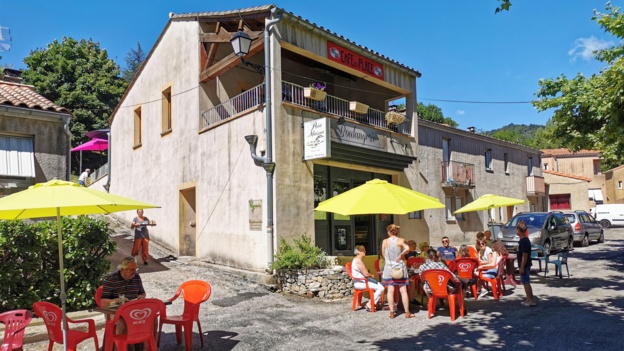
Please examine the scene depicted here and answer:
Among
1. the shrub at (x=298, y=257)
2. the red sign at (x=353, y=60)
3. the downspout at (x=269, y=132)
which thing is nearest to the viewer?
the shrub at (x=298, y=257)

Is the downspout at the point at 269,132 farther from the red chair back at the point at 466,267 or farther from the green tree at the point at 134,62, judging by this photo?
the green tree at the point at 134,62

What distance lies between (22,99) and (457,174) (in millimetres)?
17197

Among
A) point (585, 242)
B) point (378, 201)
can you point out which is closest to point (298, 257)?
point (378, 201)

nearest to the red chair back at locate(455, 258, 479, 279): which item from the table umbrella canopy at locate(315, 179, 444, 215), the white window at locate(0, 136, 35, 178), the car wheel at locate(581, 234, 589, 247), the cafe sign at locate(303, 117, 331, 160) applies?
the table umbrella canopy at locate(315, 179, 444, 215)

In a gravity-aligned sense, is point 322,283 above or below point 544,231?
below

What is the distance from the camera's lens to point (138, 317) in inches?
212

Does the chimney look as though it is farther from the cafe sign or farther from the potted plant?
the cafe sign

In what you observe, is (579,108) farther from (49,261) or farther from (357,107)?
(49,261)

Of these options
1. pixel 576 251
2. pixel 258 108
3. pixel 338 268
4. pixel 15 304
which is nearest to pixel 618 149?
pixel 576 251

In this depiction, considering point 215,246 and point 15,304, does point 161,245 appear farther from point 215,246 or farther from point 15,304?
point 15,304

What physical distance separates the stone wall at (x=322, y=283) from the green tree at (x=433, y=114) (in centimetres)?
4067

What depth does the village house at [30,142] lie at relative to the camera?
1137 cm

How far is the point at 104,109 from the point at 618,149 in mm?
33434

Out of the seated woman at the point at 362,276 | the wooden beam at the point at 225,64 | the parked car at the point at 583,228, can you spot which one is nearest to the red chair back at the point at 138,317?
the seated woman at the point at 362,276
